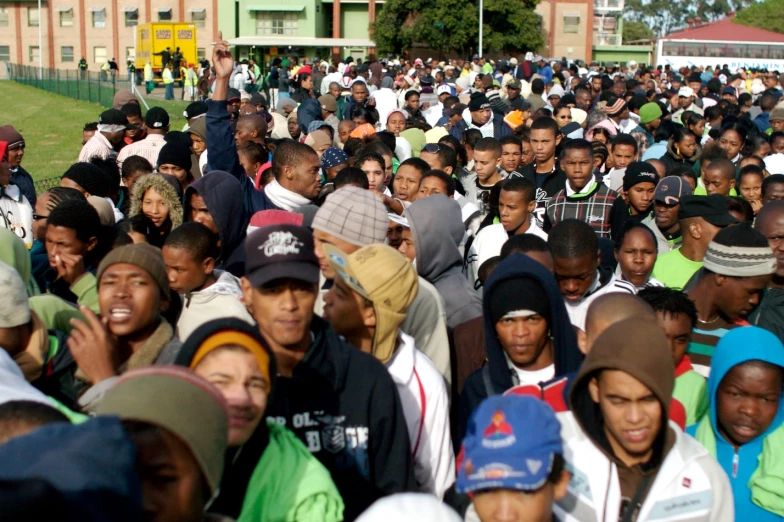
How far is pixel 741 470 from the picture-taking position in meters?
3.88

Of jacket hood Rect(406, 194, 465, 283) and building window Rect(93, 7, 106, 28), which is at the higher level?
building window Rect(93, 7, 106, 28)

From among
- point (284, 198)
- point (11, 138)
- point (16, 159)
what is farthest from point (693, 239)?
point (11, 138)

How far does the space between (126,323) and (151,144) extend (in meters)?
6.30

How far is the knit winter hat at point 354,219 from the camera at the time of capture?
16.3 ft

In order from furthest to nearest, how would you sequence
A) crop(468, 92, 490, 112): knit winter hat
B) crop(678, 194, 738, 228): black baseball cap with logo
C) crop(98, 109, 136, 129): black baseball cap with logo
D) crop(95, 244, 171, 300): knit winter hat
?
crop(468, 92, 490, 112): knit winter hat < crop(98, 109, 136, 129): black baseball cap with logo < crop(678, 194, 738, 228): black baseball cap with logo < crop(95, 244, 171, 300): knit winter hat

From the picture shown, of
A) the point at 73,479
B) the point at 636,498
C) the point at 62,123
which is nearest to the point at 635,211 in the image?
the point at 636,498

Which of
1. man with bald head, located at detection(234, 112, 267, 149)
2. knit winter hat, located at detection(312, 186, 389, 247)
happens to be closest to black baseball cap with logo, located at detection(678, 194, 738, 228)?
knit winter hat, located at detection(312, 186, 389, 247)

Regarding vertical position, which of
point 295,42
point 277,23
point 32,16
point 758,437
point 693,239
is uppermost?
point 32,16

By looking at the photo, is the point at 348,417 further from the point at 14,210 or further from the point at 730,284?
the point at 14,210

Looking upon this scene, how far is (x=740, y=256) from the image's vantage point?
211 inches

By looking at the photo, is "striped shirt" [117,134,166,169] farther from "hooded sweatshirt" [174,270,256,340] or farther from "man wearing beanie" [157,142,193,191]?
"hooded sweatshirt" [174,270,256,340]

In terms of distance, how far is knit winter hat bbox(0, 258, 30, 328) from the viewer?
3.94 meters

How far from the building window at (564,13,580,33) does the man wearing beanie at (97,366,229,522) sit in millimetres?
74569

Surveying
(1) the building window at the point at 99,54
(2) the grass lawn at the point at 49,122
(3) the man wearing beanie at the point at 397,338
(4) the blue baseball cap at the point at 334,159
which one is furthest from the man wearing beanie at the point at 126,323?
(1) the building window at the point at 99,54
